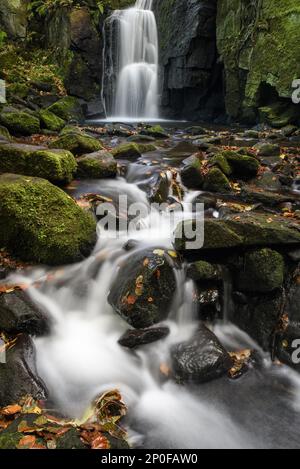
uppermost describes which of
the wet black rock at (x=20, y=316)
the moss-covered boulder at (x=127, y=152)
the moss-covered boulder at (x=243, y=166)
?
the moss-covered boulder at (x=127, y=152)

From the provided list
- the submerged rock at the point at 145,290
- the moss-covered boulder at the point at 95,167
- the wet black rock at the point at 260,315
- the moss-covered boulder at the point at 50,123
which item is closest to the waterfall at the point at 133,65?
the moss-covered boulder at the point at 50,123

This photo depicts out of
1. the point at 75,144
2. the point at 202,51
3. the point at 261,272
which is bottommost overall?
the point at 261,272

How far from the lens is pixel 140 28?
2138cm

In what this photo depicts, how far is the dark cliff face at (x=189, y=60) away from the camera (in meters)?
18.6

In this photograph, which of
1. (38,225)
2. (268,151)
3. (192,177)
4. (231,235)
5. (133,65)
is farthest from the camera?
(133,65)

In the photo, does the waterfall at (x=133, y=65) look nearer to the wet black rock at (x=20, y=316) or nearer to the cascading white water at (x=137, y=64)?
the cascading white water at (x=137, y=64)

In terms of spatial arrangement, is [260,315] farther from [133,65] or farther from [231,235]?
[133,65]

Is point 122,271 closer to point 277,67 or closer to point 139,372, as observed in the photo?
point 139,372

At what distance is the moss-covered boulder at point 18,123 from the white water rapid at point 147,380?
7.22 meters

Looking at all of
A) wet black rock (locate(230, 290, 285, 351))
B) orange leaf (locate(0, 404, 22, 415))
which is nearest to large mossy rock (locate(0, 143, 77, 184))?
wet black rock (locate(230, 290, 285, 351))

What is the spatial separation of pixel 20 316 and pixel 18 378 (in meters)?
0.71

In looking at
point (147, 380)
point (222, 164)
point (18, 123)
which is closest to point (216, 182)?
point (222, 164)

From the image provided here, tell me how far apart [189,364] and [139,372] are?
1.82 feet

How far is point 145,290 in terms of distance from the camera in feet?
13.8
